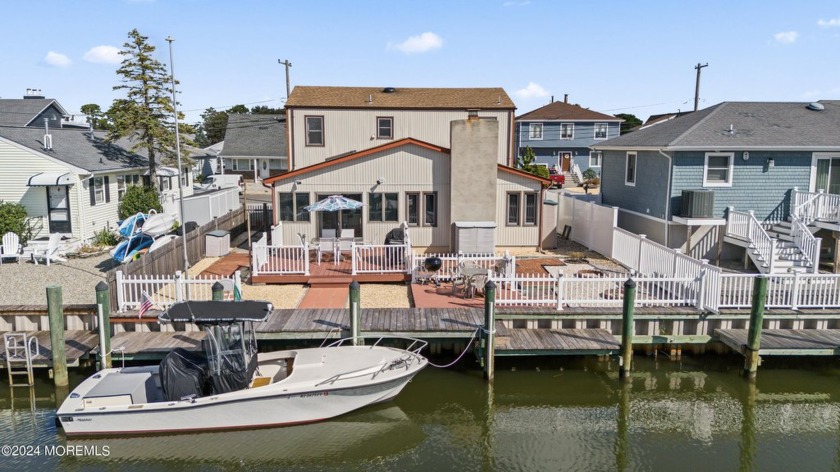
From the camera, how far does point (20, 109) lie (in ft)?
125

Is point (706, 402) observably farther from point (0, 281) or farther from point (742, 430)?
point (0, 281)

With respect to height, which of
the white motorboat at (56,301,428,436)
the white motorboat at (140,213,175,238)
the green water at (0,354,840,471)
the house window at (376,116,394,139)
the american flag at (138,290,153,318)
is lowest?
the green water at (0,354,840,471)

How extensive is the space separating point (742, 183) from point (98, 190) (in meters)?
24.0

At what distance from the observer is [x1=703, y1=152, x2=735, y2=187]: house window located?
19.4m

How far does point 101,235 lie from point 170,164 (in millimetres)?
9247

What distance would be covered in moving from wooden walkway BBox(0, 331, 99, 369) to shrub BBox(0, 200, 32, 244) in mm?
9355

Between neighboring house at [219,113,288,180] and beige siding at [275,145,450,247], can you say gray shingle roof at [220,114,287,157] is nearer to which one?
neighboring house at [219,113,288,180]

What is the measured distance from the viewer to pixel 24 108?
38219 millimetres

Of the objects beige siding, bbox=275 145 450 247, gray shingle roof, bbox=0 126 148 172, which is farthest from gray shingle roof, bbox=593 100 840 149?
gray shingle roof, bbox=0 126 148 172

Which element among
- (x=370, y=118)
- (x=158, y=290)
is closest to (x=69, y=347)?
(x=158, y=290)

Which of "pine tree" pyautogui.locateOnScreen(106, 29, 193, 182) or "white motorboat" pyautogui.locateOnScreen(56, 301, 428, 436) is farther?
"pine tree" pyautogui.locateOnScreen(106, 29, 193, 182)

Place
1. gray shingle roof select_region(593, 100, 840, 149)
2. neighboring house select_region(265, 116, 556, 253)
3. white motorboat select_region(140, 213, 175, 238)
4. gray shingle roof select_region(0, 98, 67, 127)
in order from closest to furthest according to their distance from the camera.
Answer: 1. gray shingle roof select_region(593, 100, 840, 149)
2. neighboring house select_region(265, 116, 556, 253)
3. white motorboat select_region(140, 213, 175, 238)
4. gray shingle roof select_region(0, 98, 67, 127)

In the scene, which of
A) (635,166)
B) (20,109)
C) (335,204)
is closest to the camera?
(335,204)

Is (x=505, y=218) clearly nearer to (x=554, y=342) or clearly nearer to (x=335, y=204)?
(x=335, y=204)
